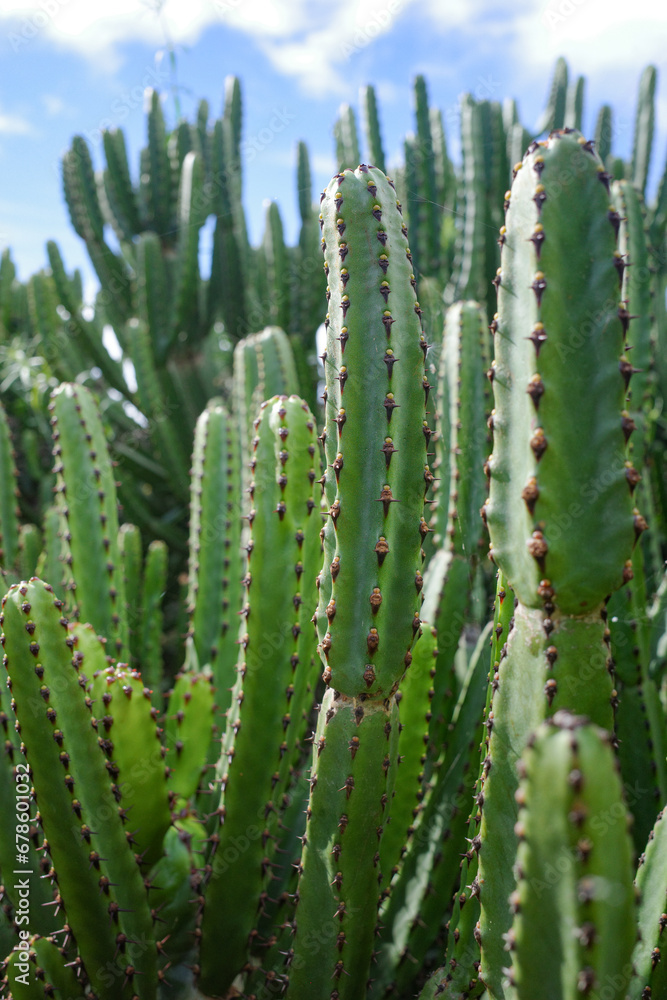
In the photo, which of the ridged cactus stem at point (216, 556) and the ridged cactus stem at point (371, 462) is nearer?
the ridged cactus stem at point (371, 462)

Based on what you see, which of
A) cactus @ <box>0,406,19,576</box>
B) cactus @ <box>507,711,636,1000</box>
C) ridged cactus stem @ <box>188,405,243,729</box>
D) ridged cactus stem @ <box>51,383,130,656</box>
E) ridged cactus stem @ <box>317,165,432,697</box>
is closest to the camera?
cactus @ <box>507,711,636,1000</box>

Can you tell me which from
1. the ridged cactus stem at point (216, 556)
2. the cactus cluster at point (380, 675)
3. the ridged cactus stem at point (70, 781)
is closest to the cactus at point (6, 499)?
the cactus cluster at point (380, 675)

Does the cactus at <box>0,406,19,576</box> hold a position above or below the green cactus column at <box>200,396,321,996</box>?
above

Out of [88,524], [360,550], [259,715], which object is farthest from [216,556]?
[360,550]

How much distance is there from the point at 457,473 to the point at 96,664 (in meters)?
1.30

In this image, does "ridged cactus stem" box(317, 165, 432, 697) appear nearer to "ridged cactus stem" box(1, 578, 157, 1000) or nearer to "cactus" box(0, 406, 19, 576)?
"ridged cactus stem" box(1, 578, 157, 1000)

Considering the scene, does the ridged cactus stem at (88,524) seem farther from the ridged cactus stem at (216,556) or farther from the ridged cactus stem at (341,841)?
the ridged cactus stem at (341,841)

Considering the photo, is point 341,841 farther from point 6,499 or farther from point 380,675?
point 6,499

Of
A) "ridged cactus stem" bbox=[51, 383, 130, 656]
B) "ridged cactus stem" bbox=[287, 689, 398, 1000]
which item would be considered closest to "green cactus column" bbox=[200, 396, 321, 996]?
"ridged cactus stem" bbox=[287, 689, 398, 1000]

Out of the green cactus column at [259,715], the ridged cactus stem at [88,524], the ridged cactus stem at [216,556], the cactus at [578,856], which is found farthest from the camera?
the ridged cactus stem at [216,556]

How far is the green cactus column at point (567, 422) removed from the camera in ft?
4.05

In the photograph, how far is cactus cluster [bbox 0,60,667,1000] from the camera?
124 centimetres

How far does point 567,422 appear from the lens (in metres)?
1.24

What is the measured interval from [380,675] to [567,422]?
653 mm
